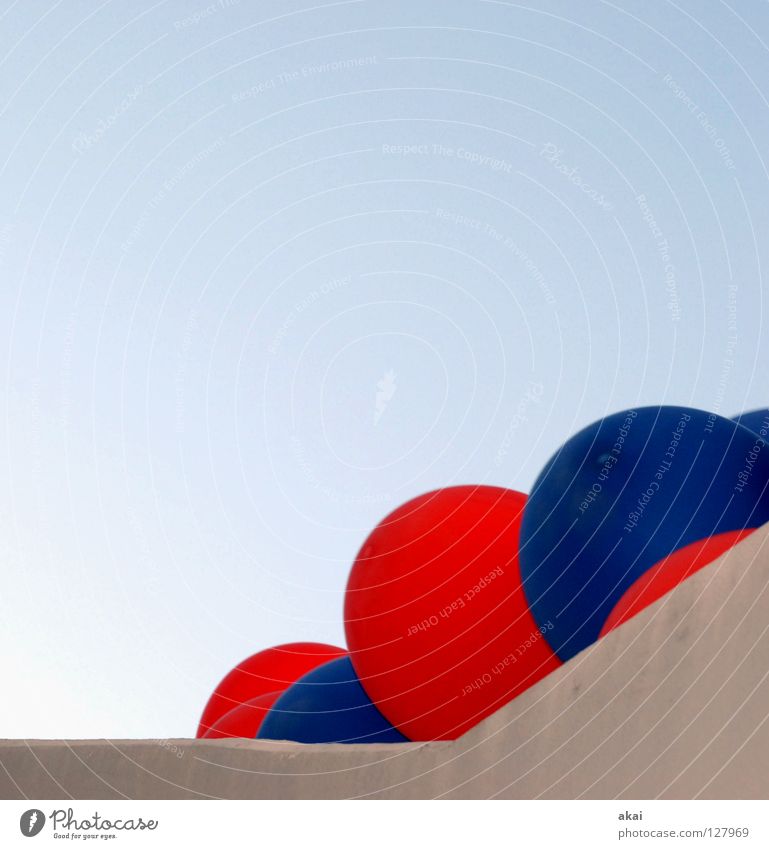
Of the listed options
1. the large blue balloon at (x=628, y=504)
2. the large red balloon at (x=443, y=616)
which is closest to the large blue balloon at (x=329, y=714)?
the large red balloon at (x=443, y=616)

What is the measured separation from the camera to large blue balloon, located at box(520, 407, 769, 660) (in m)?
5.31

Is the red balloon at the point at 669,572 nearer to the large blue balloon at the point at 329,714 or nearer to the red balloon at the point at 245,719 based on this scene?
the large blue balloon at the point at 329,714

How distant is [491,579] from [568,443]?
104cm

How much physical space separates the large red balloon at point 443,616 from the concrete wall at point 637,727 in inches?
36.5

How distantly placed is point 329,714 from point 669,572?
312 cm

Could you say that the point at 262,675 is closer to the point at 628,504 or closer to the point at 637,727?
the point at 628,504

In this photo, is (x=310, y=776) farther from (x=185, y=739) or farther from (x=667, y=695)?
(x=667, y=695)

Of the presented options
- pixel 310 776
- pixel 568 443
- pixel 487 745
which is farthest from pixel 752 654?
pixel 310 776

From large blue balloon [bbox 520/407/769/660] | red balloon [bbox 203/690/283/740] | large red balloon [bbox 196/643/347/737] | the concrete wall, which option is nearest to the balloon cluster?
large blue balloon [bbox 520/407/769/660]

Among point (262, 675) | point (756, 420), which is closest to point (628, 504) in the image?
point (756, 420)

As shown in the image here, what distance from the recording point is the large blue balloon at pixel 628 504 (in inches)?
209
